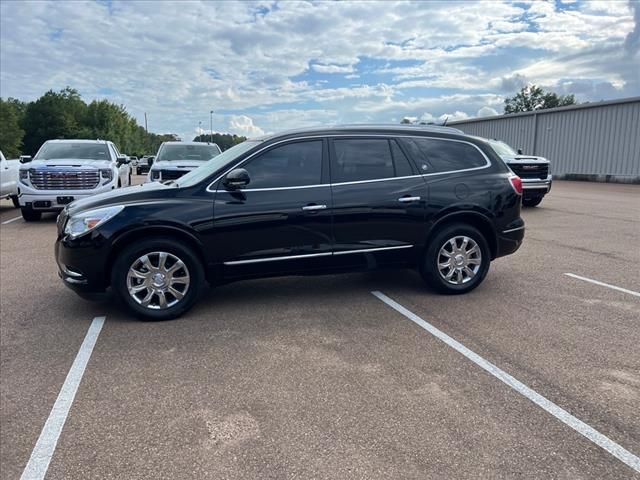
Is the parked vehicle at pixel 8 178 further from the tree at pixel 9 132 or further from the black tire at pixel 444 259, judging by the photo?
the tree at pixel 9 132

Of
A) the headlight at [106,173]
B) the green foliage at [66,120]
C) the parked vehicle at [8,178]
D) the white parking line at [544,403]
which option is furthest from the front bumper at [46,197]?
the green foliage at [66,120]

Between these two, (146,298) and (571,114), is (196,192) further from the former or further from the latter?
(571,114)

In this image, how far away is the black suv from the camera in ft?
16.0

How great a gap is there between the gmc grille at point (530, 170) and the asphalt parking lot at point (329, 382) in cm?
801

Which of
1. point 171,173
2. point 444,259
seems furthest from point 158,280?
point 171,173

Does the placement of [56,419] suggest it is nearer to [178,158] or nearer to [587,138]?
[178,158]

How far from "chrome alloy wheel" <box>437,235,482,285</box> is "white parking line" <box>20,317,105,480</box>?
3.66m

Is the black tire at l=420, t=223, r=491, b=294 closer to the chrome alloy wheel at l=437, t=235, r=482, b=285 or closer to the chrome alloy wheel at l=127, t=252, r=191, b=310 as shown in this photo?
the chrome alloy wheel at l=437, t=235, r=482, b=285

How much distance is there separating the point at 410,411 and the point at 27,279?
5.63m

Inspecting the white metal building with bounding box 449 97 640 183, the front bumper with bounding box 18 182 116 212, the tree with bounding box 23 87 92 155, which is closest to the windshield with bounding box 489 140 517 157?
the front bumper with bounding box 18 182 116 212

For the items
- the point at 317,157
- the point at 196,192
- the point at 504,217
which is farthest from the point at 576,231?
the point at 196,192

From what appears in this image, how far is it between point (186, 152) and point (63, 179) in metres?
2.95

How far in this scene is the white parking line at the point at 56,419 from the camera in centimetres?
273

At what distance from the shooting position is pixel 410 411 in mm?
3258
